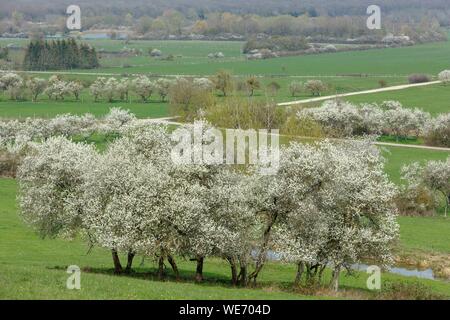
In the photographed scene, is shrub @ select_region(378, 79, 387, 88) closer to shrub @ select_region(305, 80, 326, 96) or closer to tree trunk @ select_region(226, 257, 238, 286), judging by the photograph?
shrub @ select_region(305, 80, 326, 96)

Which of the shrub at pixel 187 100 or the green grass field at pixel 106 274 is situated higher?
the shrub at pixel 187 100

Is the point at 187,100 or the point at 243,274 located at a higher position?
the point at 187,100

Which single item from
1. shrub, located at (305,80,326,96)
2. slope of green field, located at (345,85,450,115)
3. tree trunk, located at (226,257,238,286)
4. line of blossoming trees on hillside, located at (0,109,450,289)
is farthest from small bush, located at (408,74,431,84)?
tree trunk, located at (226,257,238,286)

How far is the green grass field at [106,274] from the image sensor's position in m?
32.8

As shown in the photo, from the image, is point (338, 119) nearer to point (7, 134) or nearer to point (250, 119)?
point (250, 119)

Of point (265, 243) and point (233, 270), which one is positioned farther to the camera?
point (233, 270)

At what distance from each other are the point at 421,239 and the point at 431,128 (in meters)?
46.4

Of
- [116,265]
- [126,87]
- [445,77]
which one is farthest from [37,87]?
[116,265]

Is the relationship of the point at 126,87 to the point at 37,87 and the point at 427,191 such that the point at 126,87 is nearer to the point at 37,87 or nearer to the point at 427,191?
the point at 37,87

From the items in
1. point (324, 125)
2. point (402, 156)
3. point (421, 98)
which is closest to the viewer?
point (402, 156)

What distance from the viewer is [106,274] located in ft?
137

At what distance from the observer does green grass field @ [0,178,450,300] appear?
32.8 metres

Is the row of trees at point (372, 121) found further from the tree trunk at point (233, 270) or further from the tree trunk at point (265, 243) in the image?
the tree trunk at point (265, 243)

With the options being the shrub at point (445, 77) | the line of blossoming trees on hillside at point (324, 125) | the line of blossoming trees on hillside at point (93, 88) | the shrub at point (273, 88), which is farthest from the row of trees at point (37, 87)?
the shrub at point (445, 77)
